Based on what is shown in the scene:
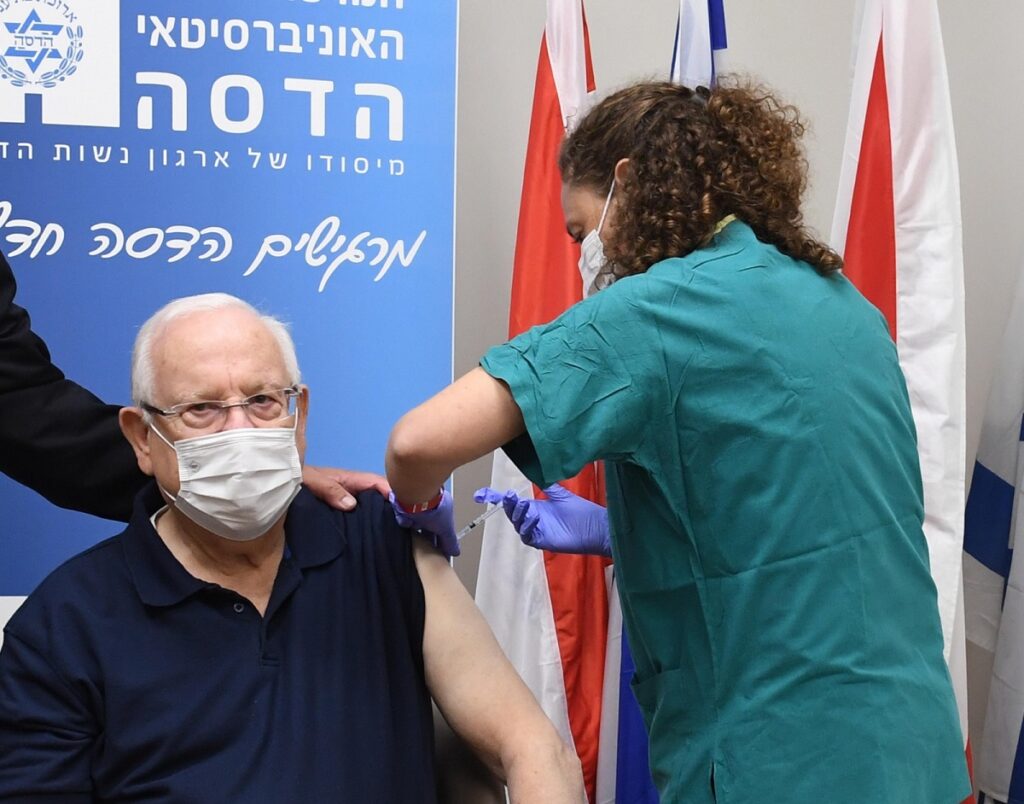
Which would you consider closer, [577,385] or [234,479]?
[577,385]

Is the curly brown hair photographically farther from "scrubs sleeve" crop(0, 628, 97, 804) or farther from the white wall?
the white wall

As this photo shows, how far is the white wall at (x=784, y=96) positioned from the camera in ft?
9.98

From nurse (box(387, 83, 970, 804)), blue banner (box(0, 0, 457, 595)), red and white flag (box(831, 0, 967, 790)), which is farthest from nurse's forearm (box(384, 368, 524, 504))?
red and white flag (box(831, 0, 967, 790))

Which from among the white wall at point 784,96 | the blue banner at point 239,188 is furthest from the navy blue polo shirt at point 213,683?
the white wall at point 784,96

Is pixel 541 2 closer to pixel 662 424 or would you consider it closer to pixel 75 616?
pixel 662 424

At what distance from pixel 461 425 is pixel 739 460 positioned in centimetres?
34

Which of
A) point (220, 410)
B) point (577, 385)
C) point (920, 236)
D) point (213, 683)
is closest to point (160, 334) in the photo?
point (220, 410)

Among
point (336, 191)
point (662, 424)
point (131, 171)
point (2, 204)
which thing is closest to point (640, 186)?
point (662, 424)

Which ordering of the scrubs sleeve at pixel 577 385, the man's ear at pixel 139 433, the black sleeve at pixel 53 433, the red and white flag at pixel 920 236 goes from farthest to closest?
the red and white flag at pixel 920 236, the black sleeve at pixel 53 433, the man's ear at pixel 139 433, the scrubs sleeve at pixel 577 385

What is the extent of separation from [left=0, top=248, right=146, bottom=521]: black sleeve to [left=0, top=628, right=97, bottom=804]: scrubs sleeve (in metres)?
0.41

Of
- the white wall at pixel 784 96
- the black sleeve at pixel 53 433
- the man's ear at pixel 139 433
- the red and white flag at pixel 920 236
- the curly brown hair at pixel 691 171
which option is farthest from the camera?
the white wall at pixel 784 96

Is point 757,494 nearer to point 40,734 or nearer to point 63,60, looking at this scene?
point 40,734

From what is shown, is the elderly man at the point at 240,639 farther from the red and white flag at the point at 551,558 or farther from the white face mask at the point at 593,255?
the red and white flag at the point at 551,558

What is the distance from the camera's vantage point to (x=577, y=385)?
135 cm
